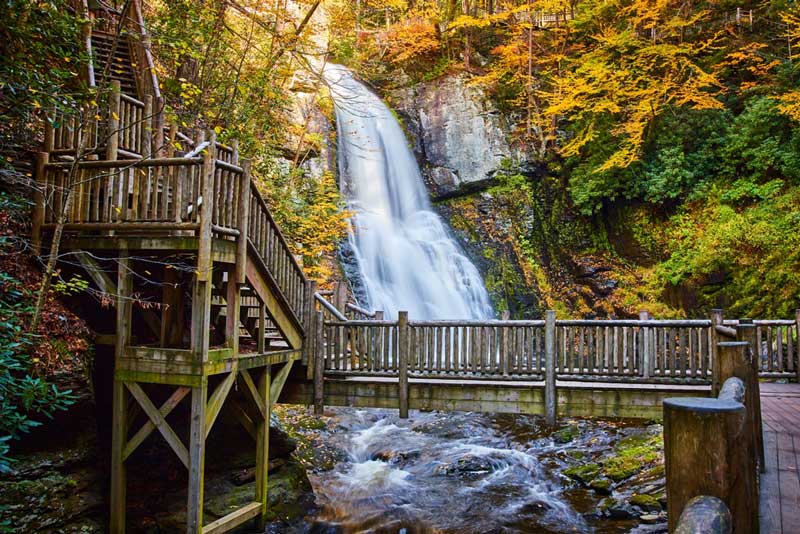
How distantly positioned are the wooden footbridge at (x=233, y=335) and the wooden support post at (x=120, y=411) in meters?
0.02

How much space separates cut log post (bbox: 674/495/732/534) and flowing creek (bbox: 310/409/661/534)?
26.2 ft

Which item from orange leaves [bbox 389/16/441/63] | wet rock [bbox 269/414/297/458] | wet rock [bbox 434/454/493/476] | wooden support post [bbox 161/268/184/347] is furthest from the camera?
orange leaves [bbox 389/16/441/63]

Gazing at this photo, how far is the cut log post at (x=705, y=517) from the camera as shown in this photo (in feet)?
4.88

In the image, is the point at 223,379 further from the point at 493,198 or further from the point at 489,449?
the point at 493,198

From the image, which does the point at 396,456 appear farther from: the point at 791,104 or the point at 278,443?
the point at 791,104

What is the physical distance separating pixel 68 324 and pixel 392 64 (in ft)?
74.4

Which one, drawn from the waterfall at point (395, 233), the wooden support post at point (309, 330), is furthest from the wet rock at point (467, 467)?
the waterfall at point (395, 233)

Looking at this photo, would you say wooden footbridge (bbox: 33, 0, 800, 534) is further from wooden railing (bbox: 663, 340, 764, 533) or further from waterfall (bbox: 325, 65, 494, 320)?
waterfall (bbox: 325, 65, 494, 320)

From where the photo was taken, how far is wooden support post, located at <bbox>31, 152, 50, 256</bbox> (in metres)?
7.50

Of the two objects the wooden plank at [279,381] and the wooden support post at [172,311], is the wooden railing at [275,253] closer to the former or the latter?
the wooden plank at [279,381]

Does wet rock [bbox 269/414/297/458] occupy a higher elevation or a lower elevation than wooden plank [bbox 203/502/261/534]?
higher

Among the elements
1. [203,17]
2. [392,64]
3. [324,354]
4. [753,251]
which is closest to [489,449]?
[324,354]

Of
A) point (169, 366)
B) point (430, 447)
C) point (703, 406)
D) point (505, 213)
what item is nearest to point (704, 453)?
point (703, 406)

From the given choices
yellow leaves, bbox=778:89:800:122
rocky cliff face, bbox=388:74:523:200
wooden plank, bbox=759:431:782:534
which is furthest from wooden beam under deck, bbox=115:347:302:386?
rocky cliff face, bbox=388:74:523:200
